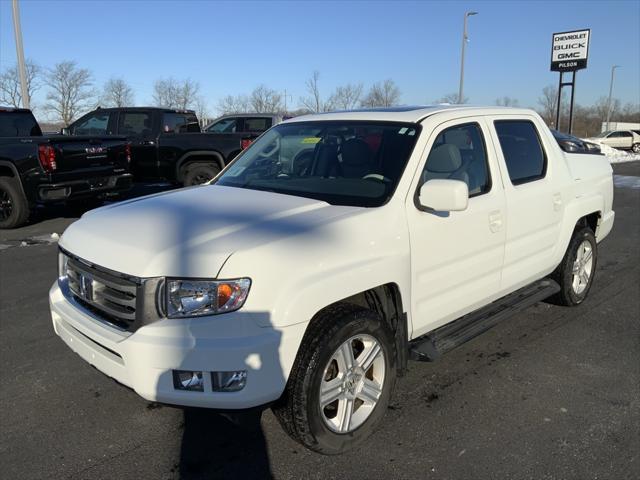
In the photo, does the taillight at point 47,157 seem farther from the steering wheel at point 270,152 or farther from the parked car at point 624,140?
the parked car at point 624,140

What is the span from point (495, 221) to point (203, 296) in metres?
2.17

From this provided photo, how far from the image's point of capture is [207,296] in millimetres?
2438

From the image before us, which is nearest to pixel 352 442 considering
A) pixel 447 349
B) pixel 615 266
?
pixel 447 349

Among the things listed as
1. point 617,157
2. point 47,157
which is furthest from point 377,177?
point 617,157

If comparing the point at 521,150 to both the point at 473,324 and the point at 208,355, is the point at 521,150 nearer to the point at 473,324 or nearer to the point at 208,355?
the point at 473,324

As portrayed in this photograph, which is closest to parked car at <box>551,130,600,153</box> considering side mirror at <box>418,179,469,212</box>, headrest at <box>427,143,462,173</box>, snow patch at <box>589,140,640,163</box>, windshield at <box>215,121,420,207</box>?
headrest at <box>427,143,462,173</box>

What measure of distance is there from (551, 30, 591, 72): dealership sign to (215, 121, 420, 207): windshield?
31875 millimetres

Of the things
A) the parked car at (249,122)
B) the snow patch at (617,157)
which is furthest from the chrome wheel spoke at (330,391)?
the snow patch at (617,157)

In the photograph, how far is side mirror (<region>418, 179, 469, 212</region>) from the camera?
293 centimetres

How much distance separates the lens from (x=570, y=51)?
31.0 m

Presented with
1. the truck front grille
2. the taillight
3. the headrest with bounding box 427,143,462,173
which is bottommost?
the truck front grille

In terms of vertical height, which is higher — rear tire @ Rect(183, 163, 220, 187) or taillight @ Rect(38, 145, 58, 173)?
taillight @ Rect(38, 145, 58, 173)

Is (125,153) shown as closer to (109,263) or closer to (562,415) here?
(109,263)

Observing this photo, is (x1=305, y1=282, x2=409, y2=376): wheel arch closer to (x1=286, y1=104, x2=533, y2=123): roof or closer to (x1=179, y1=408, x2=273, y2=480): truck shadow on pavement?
(x1=179, y1=408, x2=273, y2=480): truck shadow on pavement
